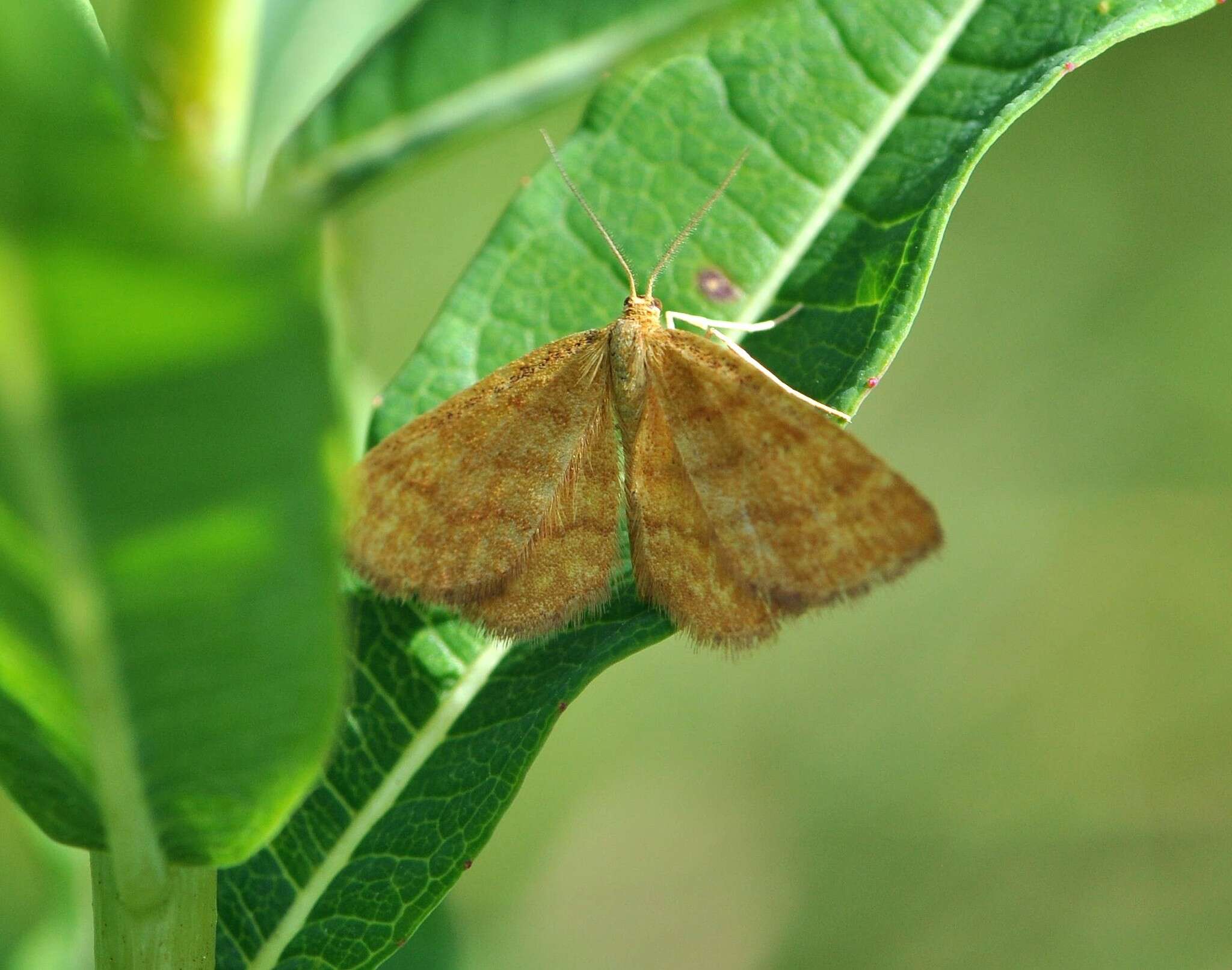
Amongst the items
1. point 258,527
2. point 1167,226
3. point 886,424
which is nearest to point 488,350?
point 258,527

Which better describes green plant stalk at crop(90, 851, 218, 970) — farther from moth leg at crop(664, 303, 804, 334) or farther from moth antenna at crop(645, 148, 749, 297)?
moth antenna at crop(645, 148, 749, 297)

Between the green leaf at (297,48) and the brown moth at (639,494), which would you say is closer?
the green leaf at (297,48)

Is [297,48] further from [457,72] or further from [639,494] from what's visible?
[639,494]

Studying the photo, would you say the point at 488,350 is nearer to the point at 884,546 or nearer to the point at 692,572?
the point at 692,572

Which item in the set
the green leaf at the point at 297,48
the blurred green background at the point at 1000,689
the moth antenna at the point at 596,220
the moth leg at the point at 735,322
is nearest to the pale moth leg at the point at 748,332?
the moth leg at the point at 735,322

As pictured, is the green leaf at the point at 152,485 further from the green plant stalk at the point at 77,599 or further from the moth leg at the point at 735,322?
the moth leg at the point at 735,322

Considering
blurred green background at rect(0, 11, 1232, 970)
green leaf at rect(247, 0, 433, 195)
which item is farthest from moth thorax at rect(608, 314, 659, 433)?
blurred green background at rect(0, 11, 1232, 970)
